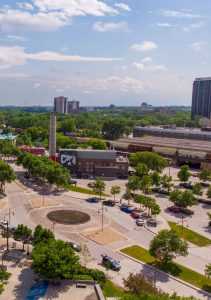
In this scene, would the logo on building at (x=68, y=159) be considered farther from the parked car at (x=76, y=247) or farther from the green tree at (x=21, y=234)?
the green tree at (x=21, y=234)

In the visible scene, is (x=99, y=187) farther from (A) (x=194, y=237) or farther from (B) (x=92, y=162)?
(A) (x=194, y=237)

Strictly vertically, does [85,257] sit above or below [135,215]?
above

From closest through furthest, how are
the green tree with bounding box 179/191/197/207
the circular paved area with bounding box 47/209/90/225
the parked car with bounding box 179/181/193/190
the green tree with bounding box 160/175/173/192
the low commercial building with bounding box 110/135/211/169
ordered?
1. the circular paved area with bounding box 47/209/90/225
2. the green tree with bounding box 179/191/197/207
3. the green tree with bounding box 160/175/173/192
4. the parked car with bounding box 179/181/193/190
5. the low commercial building with bounding box 110/135/211/169

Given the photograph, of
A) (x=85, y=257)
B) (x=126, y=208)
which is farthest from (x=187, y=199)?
(x=85, y=257)

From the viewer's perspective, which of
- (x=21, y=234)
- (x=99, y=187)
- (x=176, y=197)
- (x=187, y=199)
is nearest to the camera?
(x=21, y=234)

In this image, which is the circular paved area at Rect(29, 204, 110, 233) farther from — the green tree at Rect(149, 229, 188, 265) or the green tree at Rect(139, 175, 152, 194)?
the green tree at Rect(149, 229, 188, 265)

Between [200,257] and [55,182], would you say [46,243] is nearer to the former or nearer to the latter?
[200,257]

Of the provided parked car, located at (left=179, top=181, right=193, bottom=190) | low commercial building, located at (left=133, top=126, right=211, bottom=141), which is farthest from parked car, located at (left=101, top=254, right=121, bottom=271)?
low commercial building, located at (left=133, top=126, right=211, bottom=141)
